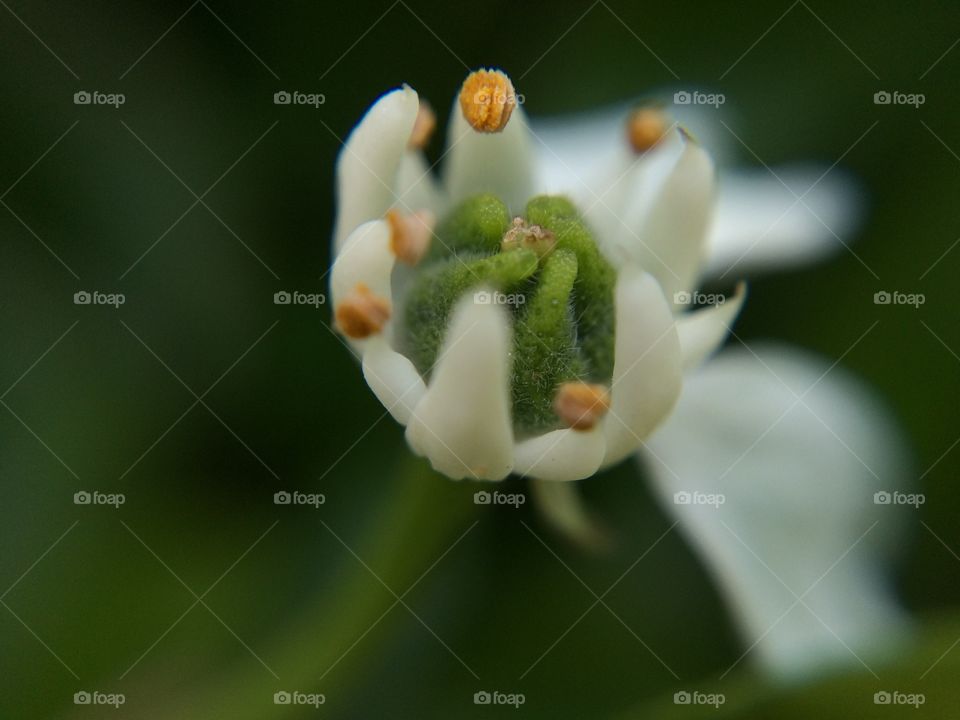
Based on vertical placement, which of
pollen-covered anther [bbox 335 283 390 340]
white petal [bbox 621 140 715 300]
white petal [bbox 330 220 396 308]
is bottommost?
pollen-covered anther [bbox 335 283 390 340]

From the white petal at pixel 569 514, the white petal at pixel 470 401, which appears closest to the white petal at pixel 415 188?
the white petal at pixel 470 401

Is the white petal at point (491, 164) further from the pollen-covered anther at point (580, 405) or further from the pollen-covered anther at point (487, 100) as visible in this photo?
the pollen-covered anther at point (580, 405)

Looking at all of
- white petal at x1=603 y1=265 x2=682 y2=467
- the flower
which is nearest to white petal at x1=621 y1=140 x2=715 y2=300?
the flower

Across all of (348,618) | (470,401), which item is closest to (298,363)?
(348,618)

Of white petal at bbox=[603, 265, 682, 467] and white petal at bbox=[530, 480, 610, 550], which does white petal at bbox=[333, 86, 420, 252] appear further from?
white petal at bbox=[530, 480, 610, 550]

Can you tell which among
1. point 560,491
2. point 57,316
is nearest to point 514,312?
point 560,491
